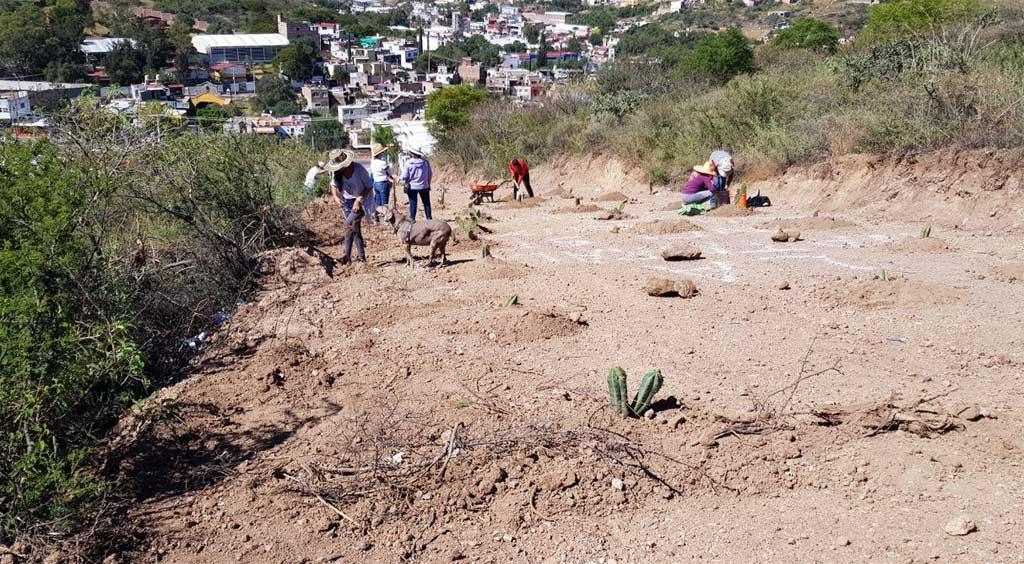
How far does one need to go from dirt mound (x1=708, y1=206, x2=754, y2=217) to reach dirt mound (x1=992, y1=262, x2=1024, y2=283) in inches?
161

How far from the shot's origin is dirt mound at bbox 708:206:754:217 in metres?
11.5

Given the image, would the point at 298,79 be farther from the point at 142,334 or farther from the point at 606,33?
the point at 142,334

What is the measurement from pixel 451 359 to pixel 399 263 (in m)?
3.11

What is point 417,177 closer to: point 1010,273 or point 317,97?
point 1010,273

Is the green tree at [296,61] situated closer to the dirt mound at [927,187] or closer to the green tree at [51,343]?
the dirt mound at [927,187]

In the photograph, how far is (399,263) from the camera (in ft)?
28.9

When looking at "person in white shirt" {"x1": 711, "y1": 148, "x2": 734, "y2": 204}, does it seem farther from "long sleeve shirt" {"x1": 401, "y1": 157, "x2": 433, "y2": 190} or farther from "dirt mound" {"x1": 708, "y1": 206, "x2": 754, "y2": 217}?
"long sleeve shirt" {"x1": 401, "y1": 157, "x2": 433, "y2": 190}

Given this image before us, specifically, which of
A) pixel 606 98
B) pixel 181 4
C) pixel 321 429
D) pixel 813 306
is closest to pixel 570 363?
pixel 321 429

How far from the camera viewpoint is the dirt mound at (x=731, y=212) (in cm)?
1147

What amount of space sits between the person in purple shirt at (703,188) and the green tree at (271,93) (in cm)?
5728

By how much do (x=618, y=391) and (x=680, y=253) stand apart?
3.89 m

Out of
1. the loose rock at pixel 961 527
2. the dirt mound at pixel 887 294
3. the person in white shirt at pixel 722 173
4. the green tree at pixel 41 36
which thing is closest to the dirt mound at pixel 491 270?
the dirt mound at pixel 887 294

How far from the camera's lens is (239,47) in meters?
88.6

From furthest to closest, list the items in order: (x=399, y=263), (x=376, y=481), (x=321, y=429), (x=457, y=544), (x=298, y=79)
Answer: (x=298, y=79), (x=399, y=263), (x=321, y=429), (x=376, y=481), (x=457, y=544)
